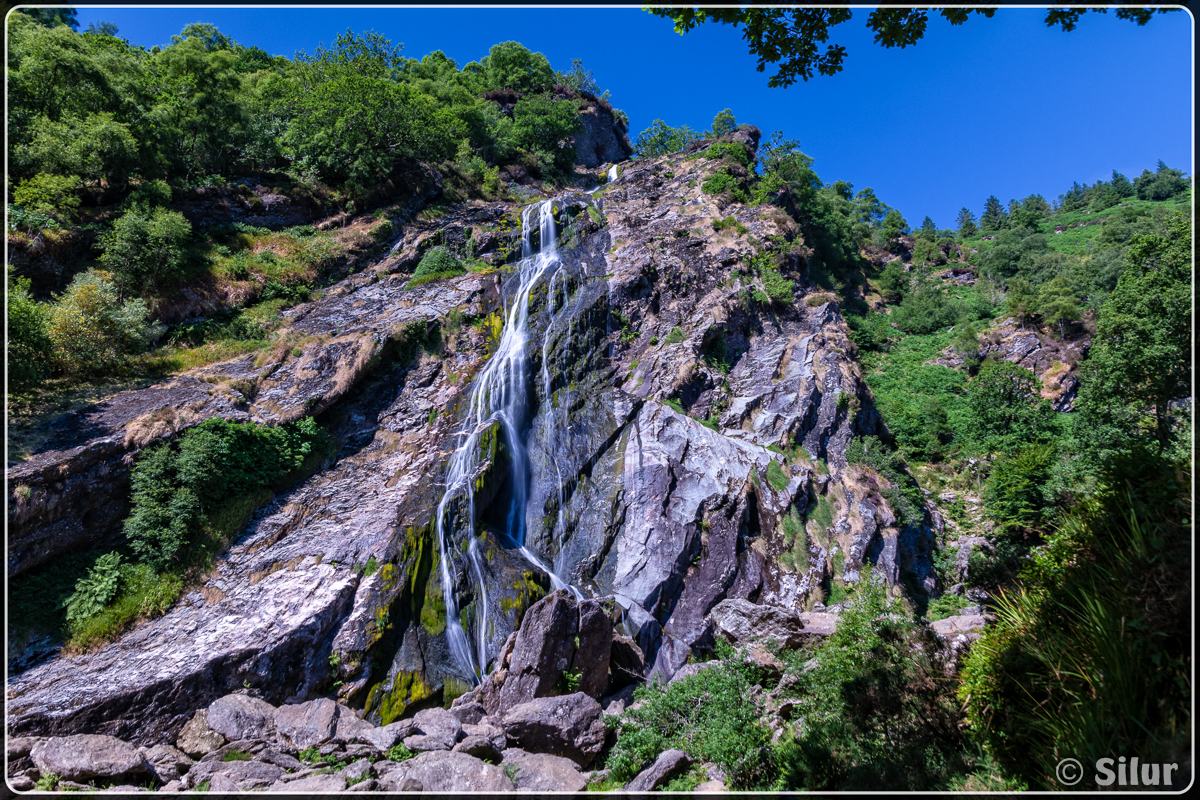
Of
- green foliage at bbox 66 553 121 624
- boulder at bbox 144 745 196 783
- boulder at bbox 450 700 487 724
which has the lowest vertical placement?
boulder at bbox 450 700 487 724

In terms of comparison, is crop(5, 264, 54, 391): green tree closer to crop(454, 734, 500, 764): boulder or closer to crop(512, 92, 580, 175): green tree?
crop(454, 734, 500, 764): boulder

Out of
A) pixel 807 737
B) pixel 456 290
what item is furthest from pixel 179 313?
pixel 807 737

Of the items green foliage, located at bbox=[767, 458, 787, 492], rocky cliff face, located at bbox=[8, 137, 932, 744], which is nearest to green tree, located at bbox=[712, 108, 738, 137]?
rocky cliff face, located at bbox=[8, 137, 932, 744]

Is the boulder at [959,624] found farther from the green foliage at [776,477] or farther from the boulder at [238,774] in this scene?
the boulder at [238,774]

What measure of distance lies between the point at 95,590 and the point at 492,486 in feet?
28.4

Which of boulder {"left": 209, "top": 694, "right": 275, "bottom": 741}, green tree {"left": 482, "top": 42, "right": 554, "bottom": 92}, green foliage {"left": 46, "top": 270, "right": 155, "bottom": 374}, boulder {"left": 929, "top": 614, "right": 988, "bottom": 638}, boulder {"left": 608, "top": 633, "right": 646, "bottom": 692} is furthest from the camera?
green tree {"left": 482, "top": 42, "right": 554, "bottom": 92}

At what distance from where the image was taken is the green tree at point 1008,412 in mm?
20016

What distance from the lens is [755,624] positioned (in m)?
9.96

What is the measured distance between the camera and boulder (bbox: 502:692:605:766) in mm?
7000

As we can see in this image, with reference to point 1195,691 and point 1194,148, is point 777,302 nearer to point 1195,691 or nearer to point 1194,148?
point 1194,148

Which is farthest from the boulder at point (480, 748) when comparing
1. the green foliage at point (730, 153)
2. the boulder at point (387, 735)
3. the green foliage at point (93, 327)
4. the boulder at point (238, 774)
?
the green foliage at point (730, 153)

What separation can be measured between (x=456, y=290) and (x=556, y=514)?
38.4ft

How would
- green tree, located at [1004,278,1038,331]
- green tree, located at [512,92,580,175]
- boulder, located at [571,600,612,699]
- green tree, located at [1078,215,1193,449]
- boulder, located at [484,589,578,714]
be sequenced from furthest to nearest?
green tree, located at [512,92,580,175]
green tree, located at [1004,278,1038,331]
green tree, located at [1078,215,1193,449]
boulder, located at [571,600,612,699]
boulder, located at [484,589,578,714]

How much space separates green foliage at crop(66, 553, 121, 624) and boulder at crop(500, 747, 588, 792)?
31.1ft
